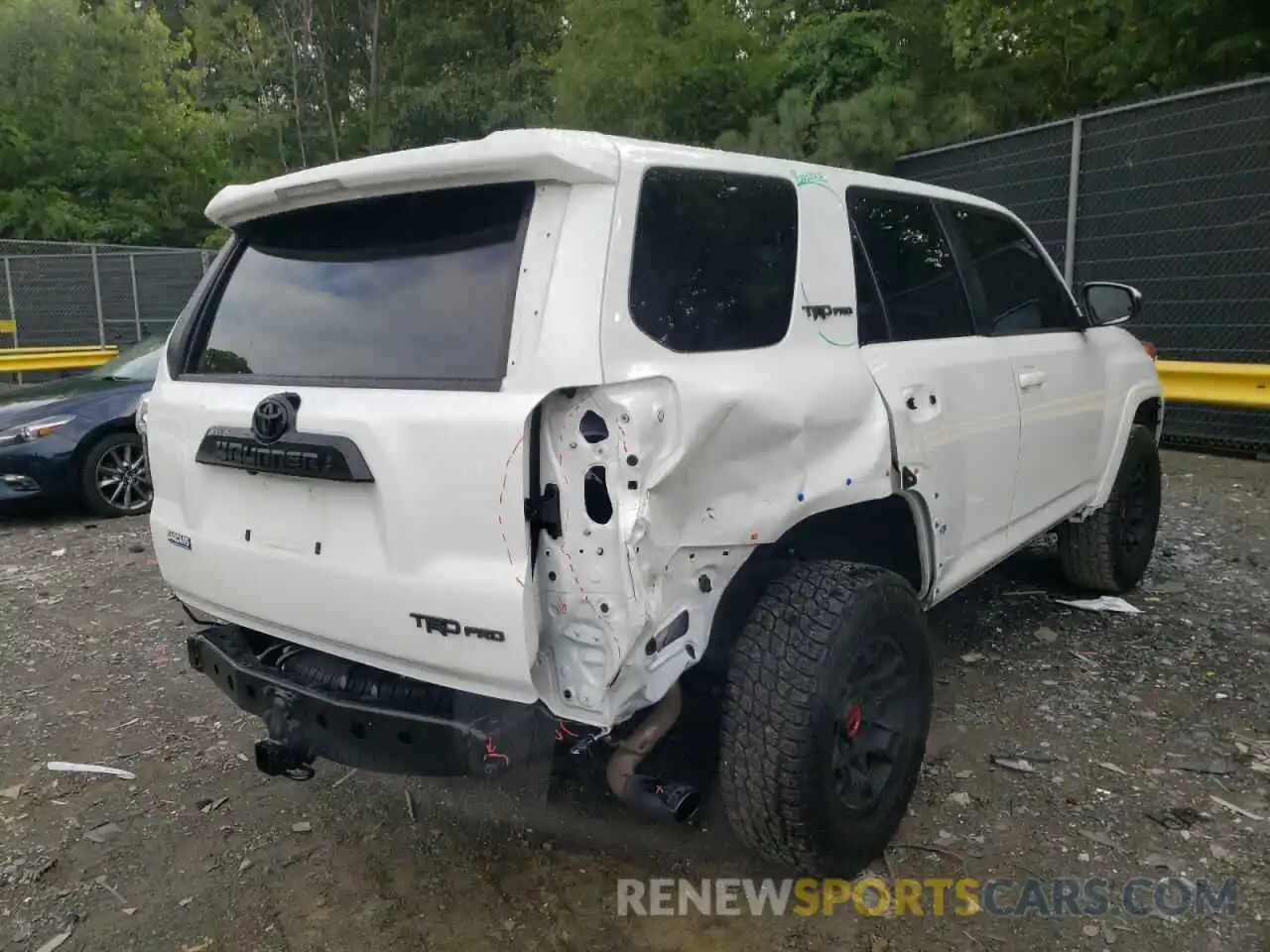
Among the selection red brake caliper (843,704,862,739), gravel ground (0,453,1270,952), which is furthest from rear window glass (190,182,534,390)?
gravel ground (0,453,1270,952)

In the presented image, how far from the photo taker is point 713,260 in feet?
8.29

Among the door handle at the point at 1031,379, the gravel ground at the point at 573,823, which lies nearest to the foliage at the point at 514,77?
the door handle at the point at 1031,379

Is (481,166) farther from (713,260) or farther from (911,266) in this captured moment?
(911,266)

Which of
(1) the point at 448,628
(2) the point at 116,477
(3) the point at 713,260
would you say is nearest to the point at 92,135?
(2) the point at 116,477

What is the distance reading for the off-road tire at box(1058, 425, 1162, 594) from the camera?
4.67 metres

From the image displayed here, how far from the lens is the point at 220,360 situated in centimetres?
294

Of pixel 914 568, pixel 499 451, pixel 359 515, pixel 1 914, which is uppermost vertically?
pixel 499 451

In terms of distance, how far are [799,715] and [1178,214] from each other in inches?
302

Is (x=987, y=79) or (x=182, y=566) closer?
(x=182, y=566)

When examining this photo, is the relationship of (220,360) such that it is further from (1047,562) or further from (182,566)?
(1047,562)

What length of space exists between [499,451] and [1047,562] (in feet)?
13.8

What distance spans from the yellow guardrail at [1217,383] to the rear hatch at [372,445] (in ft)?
21.5

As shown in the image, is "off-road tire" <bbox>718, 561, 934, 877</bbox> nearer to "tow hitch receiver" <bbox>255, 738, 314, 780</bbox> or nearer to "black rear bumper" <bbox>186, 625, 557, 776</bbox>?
"black rear bumper" <bbox>186, 625, 557, 776</bbox>

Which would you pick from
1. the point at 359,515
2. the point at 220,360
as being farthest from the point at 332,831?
the point at 220,360
